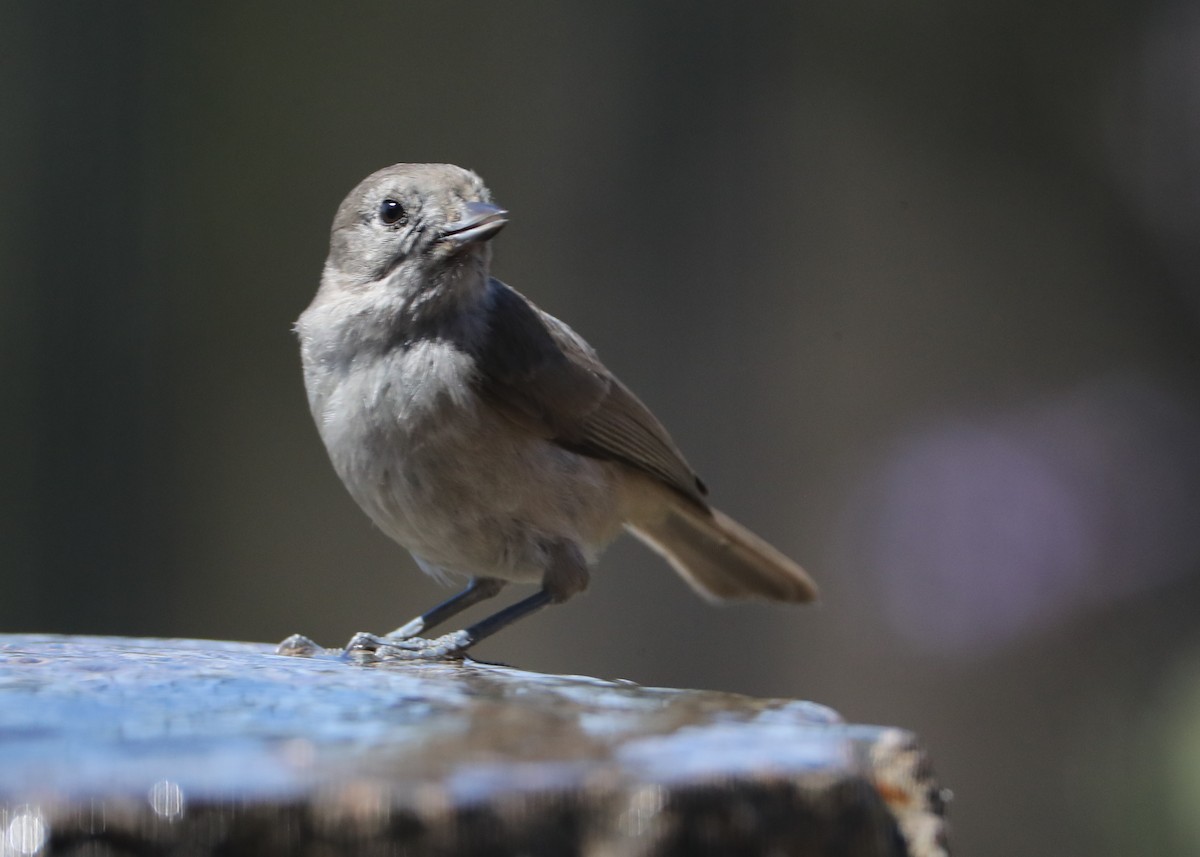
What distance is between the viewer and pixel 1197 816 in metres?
5.87

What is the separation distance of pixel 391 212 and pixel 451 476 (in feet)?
2.41

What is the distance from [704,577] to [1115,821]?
296 cm

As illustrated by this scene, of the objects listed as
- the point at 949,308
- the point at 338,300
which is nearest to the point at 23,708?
the point at 338,300

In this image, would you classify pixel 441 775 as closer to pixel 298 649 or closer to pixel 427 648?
pixel 298 649

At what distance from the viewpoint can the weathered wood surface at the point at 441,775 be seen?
1.35 meters

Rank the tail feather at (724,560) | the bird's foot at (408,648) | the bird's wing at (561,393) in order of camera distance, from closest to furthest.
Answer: the bird's foot at (408,648) → the bird's wing at (561,393) → the tail feather at (724,560)

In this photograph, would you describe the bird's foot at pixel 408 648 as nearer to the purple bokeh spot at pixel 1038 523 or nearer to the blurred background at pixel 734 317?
the blurred background at pixel 734 317

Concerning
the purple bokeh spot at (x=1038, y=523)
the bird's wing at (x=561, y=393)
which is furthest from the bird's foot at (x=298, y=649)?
the purple bokeh spot at (x=1038, y=523)

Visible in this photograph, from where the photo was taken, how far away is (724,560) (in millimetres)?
4500

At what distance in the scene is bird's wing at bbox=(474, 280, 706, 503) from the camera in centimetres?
358

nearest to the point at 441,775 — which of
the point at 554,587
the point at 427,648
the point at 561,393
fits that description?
the point at 427,648

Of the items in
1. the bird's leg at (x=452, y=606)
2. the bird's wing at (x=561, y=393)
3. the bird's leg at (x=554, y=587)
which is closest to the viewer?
the bird's leg at (x=554, y=587)

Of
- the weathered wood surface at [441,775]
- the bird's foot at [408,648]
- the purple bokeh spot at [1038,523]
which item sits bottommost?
the weathered wood surface at [441,775]

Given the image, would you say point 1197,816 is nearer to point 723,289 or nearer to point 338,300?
point 723,289
